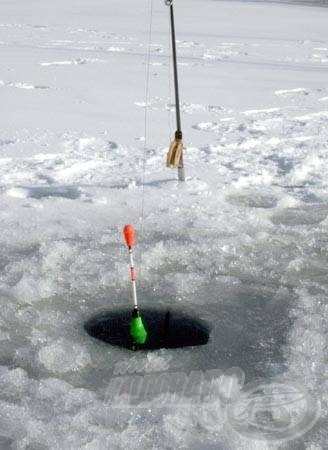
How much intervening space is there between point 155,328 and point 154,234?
146 cm

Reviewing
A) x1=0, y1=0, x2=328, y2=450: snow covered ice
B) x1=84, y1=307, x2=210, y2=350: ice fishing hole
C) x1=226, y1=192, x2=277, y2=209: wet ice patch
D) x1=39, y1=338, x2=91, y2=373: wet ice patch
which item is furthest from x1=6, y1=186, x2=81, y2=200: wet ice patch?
x1=39, y1=338, x2=91, y2=373: wet ice patch

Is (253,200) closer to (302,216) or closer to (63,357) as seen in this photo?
(302,216)

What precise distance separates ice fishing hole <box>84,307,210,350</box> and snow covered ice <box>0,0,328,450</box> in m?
0.08

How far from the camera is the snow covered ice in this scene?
350 cm

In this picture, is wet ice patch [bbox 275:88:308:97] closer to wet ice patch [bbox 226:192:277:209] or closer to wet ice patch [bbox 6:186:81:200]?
wet ice patch [bbox 226:192:277:209]

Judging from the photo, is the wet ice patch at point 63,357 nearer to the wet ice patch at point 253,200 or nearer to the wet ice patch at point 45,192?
the wet ice patch at point 45,192

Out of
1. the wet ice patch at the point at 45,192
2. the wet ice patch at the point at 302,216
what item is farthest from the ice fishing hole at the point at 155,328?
the wet ice patch at the point at 45,192

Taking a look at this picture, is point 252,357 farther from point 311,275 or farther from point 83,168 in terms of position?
point 83,168

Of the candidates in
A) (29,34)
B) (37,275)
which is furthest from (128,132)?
(29,34)

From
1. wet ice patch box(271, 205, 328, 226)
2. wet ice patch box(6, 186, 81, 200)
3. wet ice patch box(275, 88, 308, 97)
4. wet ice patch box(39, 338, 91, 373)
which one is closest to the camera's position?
wet ice patch box(39, 338, 91, 373)

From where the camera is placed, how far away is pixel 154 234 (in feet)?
18.5

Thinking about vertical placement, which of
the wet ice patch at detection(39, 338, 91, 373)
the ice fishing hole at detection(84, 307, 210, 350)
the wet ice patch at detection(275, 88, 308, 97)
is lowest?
the ice fishing hole at detection(84, 307, 210, 350)

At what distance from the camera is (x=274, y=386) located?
12.1ft

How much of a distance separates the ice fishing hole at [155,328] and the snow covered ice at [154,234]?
0.26ft
